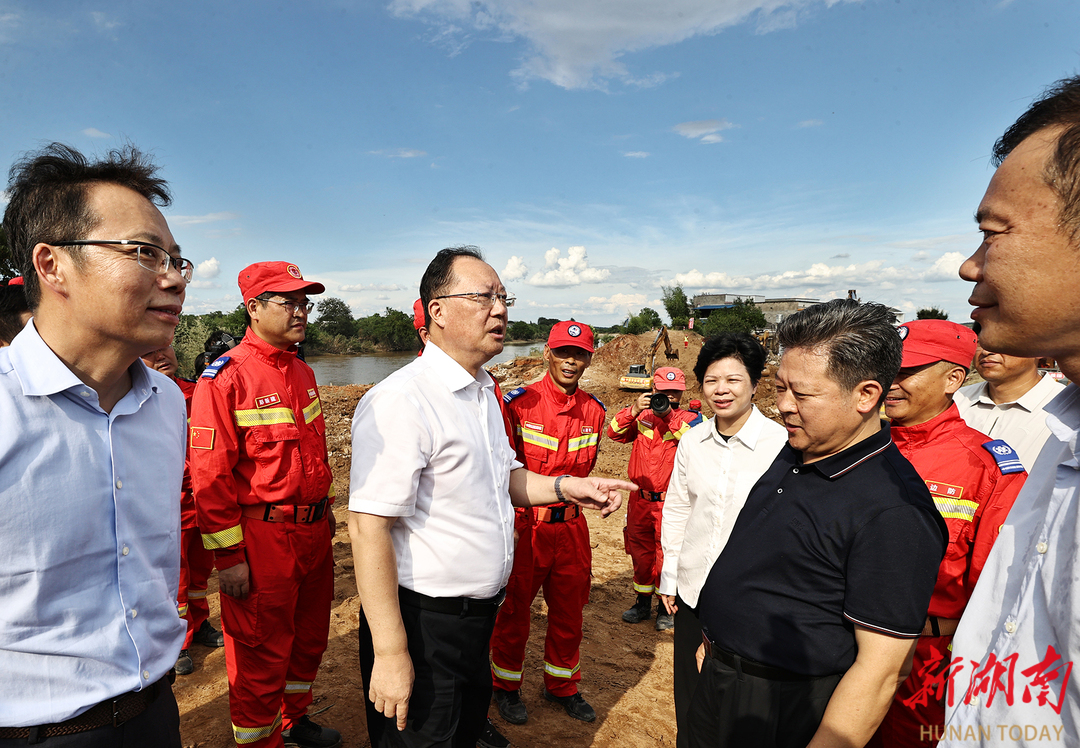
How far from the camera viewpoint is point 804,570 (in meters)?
1.61

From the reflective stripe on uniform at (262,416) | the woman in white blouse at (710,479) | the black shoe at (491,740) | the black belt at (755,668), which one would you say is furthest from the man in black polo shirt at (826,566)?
the reflective stripe on uniform at (262,416)

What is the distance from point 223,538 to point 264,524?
0.70ft

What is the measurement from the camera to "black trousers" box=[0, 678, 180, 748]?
126 cm

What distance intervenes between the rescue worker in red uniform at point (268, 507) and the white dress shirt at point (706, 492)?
6.84 feet

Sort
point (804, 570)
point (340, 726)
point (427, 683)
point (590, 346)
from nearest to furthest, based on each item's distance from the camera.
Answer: point (804, 570), point (427, 683), point (340, 726), point (590, 346)

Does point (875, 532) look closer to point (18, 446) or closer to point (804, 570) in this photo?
point (804, 570)

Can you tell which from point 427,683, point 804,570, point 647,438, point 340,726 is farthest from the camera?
point 647,438

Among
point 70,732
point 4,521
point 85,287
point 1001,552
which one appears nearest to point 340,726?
point 70,732

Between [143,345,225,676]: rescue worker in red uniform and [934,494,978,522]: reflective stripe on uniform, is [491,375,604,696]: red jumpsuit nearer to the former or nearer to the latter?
[934,494,978,522]: reflective stripe on uniform

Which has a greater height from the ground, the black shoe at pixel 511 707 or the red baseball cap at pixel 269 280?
the red baseball cap at pixel 269 280

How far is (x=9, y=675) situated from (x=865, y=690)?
86.3 inches

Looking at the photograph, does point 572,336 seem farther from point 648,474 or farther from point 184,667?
point 184,667

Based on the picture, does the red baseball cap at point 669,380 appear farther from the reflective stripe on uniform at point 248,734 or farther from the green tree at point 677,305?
the green tree at point 677,305

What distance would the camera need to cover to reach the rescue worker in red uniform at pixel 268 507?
8.86ft
